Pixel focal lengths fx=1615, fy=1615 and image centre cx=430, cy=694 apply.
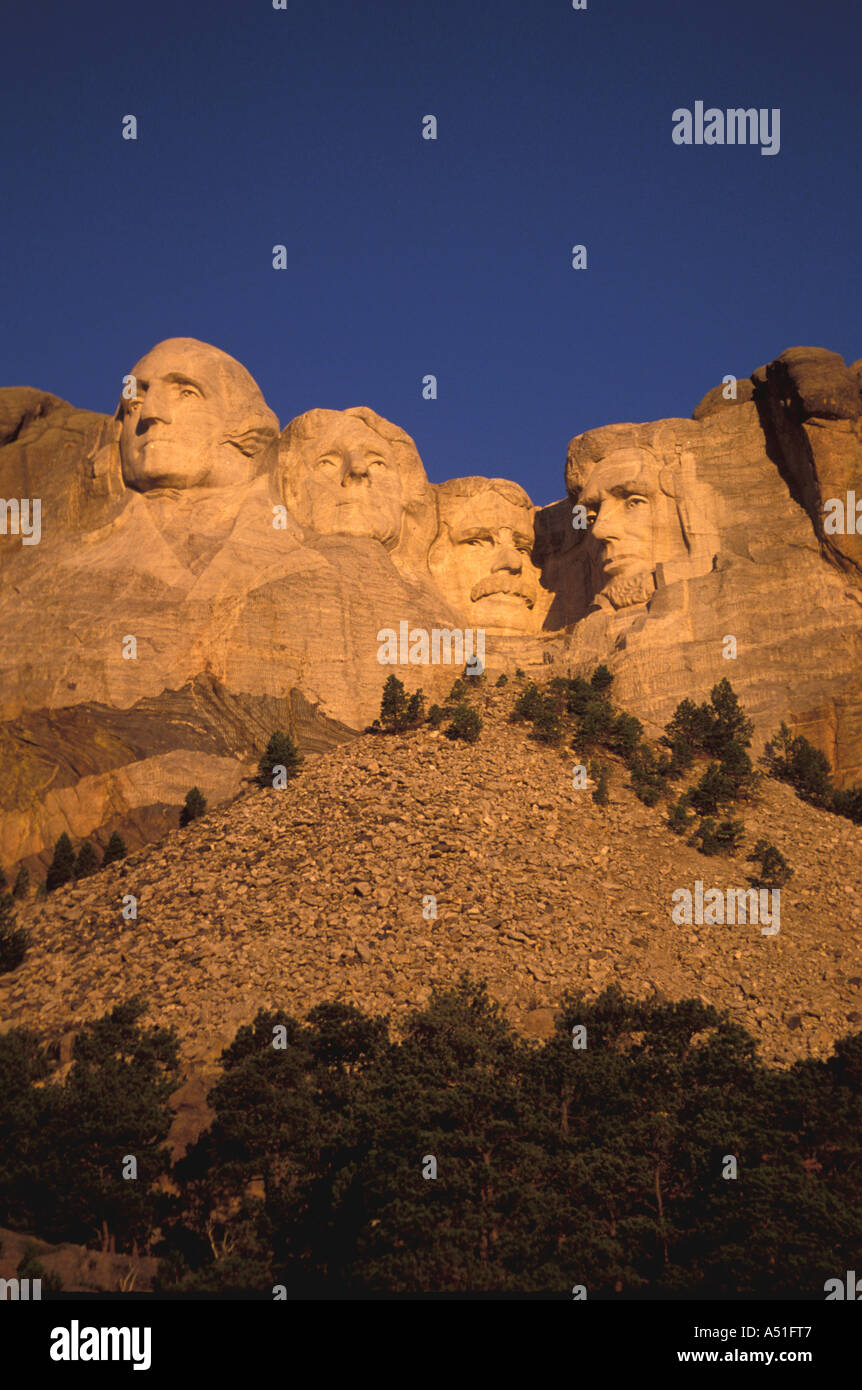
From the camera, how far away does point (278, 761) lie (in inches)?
1268

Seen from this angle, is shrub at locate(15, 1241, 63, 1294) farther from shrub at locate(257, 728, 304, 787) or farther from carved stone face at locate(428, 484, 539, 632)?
carved stone face at locate(428, 484, 539, 632)

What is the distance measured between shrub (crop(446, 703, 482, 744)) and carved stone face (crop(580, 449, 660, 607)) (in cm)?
615

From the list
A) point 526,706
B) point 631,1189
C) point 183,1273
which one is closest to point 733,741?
point 526,706

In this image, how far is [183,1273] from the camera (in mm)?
19234

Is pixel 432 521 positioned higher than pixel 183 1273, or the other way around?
pixel 432 521

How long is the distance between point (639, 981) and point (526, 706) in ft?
35.2

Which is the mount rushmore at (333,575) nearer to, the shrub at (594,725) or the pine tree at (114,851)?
the pine tree at (114,851)

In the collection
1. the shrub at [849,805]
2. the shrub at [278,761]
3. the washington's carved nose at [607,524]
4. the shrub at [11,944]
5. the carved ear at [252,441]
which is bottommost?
the shrub at [11,944]

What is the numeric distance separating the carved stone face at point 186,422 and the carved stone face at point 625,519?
8473 mm

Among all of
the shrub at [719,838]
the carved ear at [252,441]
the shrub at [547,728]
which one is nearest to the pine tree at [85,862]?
the shrub at [547,728]

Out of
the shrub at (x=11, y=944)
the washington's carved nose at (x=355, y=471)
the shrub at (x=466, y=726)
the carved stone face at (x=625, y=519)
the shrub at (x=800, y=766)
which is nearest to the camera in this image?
the shrub at (x=11, y=944)

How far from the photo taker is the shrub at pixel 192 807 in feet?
103

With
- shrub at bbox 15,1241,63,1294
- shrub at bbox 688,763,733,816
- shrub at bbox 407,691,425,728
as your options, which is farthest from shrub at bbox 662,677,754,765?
shrub at bbox 15,1241,63,1294
